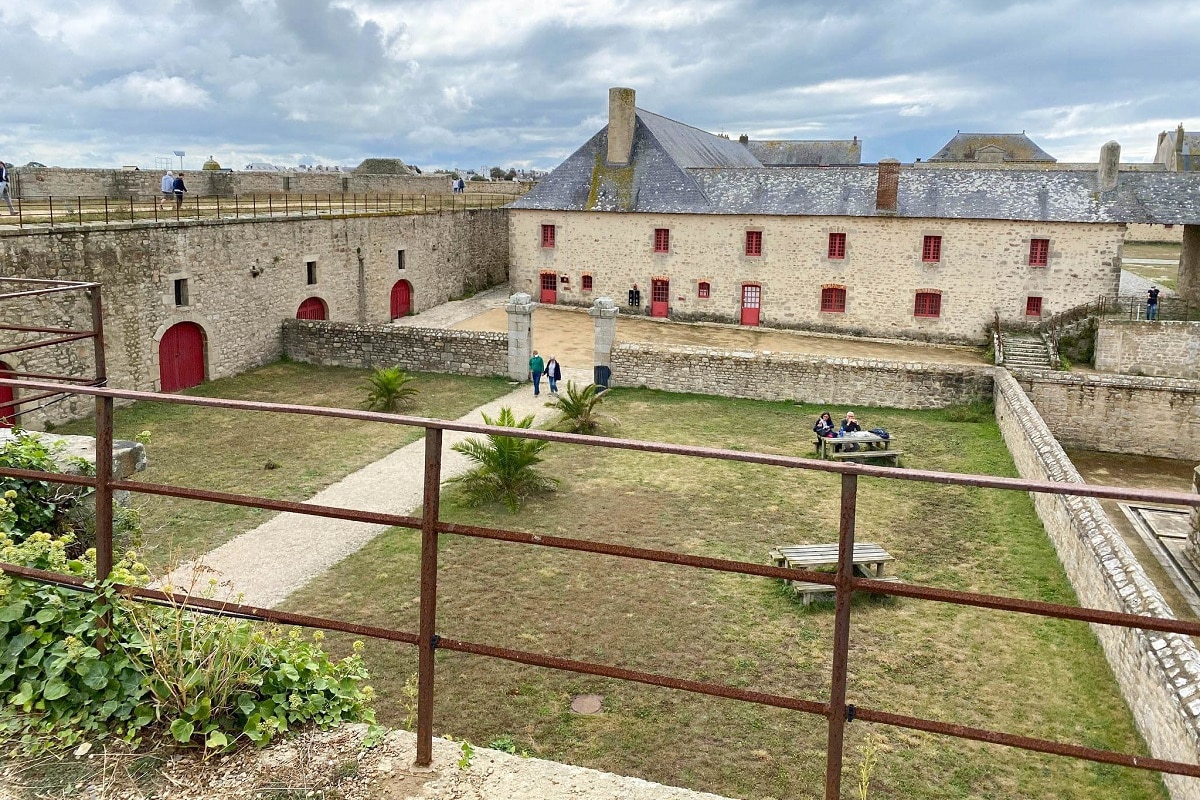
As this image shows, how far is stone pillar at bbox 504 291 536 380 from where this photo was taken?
19141 millimetres

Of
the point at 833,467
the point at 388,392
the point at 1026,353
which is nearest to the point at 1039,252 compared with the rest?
the point at 1026,353

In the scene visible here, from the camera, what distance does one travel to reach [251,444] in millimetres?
14422

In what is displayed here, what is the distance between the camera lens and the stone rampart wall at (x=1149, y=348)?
73.0 ft

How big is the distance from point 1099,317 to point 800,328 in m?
8.47

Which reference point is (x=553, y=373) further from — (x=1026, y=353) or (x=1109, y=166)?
(x=1109, y=166)

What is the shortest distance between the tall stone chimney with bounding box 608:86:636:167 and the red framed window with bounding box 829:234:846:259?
8.14 m

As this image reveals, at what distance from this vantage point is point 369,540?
10.6m

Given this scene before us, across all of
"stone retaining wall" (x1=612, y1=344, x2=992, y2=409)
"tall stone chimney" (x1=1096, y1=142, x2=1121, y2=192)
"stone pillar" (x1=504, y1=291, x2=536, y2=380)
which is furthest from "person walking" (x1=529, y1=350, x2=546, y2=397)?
"tall stone chimney" (x1=1096, y1=142, x2=1121, y2=192)

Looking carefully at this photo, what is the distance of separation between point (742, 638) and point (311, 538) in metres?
5.41

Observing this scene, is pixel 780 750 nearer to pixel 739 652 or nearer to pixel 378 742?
pixel 739 652

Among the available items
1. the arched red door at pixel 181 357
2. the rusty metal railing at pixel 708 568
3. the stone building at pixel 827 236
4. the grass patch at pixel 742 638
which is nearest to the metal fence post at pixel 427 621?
the rusty metal railing at pixel 708 568

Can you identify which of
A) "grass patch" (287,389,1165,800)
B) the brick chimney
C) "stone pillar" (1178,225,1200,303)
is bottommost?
"grass patch" (287,389,1165,800)

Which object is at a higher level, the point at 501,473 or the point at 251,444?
the point at 501,473

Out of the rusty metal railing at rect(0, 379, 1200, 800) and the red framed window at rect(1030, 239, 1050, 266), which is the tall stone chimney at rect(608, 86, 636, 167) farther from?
the rusty metal railing at rect(0, 379, 1200, 800)
